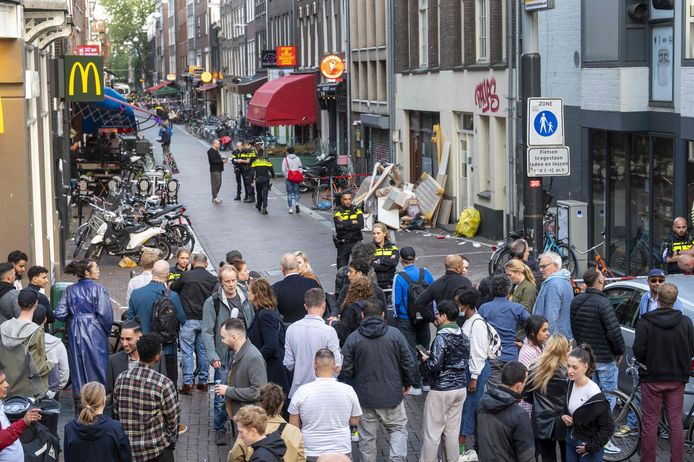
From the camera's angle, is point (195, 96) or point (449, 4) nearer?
point (449, 4)

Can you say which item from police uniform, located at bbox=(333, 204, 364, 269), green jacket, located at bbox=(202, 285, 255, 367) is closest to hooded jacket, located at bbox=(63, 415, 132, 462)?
green jacket, located at bbox=(202, 285, 255, 367)

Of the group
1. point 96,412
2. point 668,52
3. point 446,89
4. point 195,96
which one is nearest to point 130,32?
point 195,96

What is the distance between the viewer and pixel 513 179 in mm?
25859

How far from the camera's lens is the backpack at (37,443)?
8.20m

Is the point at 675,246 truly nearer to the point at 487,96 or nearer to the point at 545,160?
the point at 545,160

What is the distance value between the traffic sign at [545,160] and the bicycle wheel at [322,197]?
19946 mm

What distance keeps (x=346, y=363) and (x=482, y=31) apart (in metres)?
19.6

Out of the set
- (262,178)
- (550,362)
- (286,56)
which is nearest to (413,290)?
(550,362)

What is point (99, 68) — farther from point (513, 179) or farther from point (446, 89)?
point (446, 89)

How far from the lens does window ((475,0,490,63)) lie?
90.8 ft

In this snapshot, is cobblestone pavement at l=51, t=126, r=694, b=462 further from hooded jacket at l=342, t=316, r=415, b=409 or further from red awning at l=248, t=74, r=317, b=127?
red awning at l=248, t=74, r=317, b=127

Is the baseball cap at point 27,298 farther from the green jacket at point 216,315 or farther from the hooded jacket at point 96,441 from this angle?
the hooded jacket at point 96,441

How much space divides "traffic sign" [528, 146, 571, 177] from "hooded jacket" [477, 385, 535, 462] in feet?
22.2

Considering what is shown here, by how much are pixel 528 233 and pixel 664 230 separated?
569 centimetres
